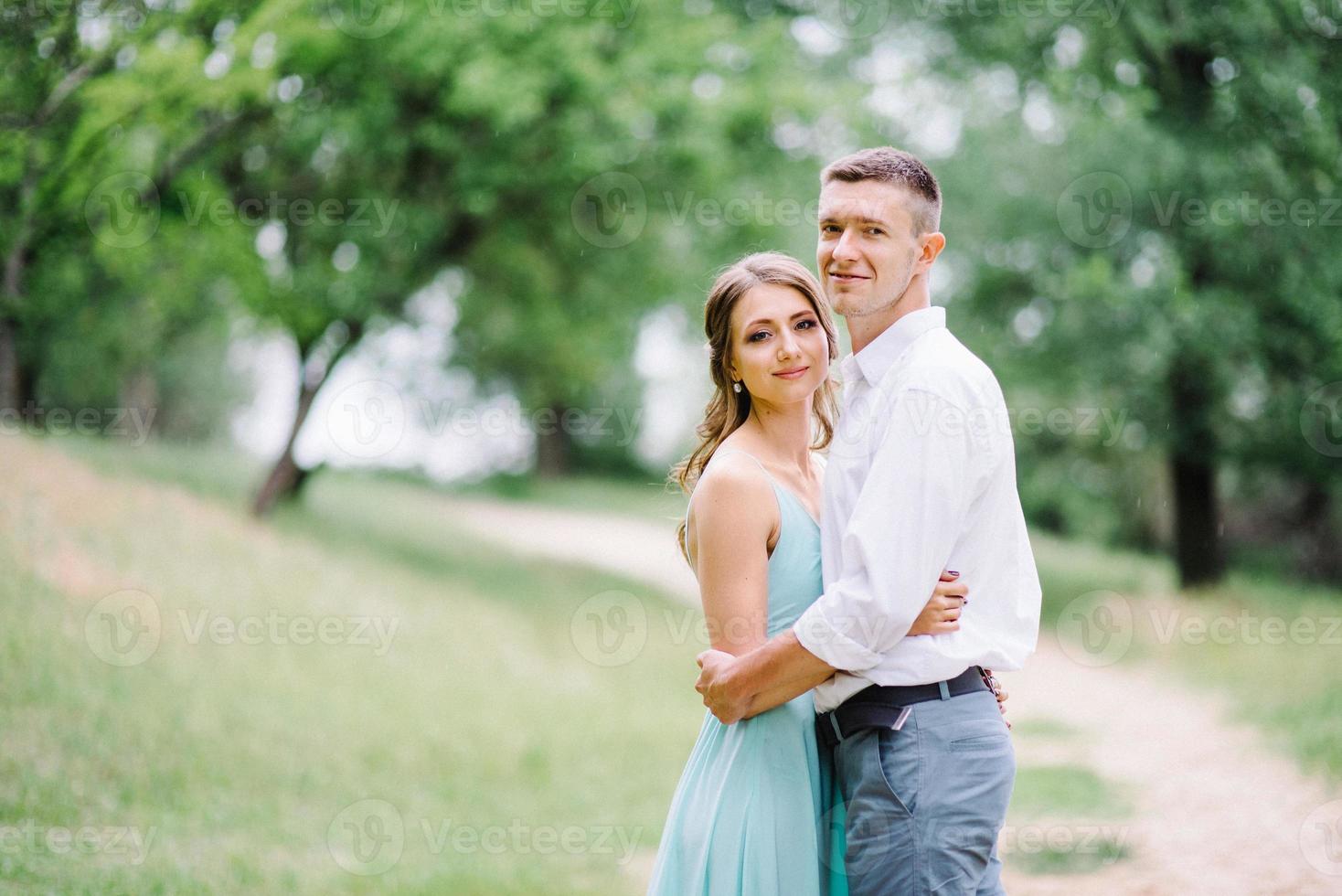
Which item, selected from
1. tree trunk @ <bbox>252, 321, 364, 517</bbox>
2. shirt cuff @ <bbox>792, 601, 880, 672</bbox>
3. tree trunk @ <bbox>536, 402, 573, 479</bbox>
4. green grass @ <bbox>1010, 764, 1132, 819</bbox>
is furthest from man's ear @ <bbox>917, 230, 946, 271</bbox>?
tree trunk @ <bbox>536, 402, 573, 479</bbox>

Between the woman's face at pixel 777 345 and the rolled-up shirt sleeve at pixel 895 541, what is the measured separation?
21.2 inches

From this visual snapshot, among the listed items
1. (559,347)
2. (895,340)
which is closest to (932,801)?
(895,340)

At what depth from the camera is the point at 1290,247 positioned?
13562 mm

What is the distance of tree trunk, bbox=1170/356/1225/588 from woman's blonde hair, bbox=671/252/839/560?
12.8 metres

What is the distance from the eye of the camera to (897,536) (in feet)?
8.41

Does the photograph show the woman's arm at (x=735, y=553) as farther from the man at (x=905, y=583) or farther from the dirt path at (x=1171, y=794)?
the dirt path at (x=1171, y=794)

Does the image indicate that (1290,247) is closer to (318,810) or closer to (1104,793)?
(1104,793)

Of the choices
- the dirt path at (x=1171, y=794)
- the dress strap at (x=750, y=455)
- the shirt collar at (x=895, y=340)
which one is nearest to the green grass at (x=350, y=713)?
the dirt path at (x=1171, y=794)

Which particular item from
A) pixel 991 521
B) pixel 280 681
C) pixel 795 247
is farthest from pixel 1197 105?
pixel 991 521

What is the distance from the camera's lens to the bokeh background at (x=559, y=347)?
696 cm

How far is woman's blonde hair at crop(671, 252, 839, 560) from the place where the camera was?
10.5 ft

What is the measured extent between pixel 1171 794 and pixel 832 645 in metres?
6.79

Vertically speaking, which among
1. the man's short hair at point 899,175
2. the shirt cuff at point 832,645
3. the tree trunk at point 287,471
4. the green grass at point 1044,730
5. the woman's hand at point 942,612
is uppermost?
the man's short hair at point 899,175

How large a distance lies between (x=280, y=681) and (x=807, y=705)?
6.68m
